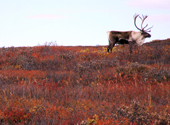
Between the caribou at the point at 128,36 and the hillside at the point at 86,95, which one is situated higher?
the caribou at the point at 128,36

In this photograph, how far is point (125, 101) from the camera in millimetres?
5656

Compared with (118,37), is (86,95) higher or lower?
lower

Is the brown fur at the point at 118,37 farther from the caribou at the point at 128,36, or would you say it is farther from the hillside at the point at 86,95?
the hillside at the point at 86,95

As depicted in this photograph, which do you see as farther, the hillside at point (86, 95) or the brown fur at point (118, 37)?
the brown fur at point (118, 37)

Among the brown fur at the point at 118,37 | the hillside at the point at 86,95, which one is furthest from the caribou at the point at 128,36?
the hillside at the point at 86,95

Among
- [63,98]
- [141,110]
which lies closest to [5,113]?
[63,98]

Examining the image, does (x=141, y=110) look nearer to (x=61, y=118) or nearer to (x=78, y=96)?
(x=61, y=118)

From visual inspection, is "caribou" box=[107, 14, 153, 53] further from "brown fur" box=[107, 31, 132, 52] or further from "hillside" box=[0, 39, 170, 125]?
"hillside" box=[0, 39, 170, 125]

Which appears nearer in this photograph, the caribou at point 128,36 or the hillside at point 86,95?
the hillside at point 86,95

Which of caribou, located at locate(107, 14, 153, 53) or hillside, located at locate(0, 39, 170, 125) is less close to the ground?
caribou, located at locate(107, 14, 153, 53)

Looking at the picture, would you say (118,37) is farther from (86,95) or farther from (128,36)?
(86,95)

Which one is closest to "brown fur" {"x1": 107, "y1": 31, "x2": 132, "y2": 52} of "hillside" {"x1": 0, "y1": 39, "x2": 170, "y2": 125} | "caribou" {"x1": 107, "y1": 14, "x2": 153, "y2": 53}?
"caribou" {"x1": 107, "y1": 14, "x2": 153, "y2": 53}

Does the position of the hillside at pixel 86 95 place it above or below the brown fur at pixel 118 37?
below

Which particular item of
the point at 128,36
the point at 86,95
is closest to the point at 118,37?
the point at 128,36
